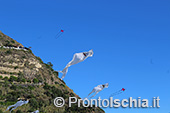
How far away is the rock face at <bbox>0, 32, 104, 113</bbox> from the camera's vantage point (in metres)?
68.4

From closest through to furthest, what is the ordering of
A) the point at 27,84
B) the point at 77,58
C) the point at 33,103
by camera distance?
the point at 77,58
the point at 33,103
the point at 27,84

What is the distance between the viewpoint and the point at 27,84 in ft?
272

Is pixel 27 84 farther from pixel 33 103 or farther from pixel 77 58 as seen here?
pixel 77 58

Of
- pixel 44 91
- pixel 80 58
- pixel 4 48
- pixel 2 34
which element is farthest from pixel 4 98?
pixel 2 34

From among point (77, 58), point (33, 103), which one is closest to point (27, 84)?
point (33, 103)

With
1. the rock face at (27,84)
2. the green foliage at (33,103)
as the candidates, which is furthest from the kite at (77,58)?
the green foliage at (33,103)

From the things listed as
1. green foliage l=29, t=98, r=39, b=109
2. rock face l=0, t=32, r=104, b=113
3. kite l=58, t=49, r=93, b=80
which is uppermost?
rock face l=0, t=32, r=104, b=113

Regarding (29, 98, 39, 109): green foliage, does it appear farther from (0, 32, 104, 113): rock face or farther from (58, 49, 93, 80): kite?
(58, 49, 93, 80): kite

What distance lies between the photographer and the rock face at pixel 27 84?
68375 millimetres

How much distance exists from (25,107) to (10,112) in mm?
8918

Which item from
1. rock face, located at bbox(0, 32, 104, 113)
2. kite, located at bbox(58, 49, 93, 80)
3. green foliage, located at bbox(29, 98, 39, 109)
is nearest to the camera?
kite, located at bbox(58, 49, 93, 80)

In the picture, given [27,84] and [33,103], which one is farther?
[27,84]

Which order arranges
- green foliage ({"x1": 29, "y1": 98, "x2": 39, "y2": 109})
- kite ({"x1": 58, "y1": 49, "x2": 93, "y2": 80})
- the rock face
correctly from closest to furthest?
kite ({"x1": 58, "y1": 49, "x2": 93, "y2": 80}), green foliage ({"x1": 29, "y1": 98, "x2": 39, "y2": 109}), the rock face

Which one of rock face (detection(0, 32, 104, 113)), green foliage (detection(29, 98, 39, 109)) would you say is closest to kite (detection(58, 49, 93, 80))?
rock face (detection(0, 32, 104, 113))
